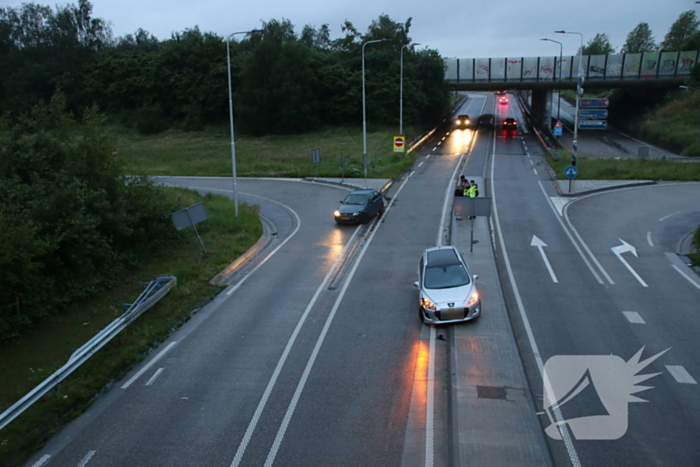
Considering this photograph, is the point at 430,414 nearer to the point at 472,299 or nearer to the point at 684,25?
the point at 472,299

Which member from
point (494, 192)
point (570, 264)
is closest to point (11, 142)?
point (570, 264)

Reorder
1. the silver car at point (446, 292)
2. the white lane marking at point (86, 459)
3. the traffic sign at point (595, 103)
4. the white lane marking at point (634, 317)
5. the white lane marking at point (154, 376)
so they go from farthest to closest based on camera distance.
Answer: the traffic sign at point (595, 103)
the white lane marking at point (634, 317)
the silver car at point (446, 292)
the white lane marking at point (154, 376)
the white lane marking at point (86, 459)

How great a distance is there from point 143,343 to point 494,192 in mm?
22706

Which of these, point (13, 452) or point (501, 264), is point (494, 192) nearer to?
point (501, 264)

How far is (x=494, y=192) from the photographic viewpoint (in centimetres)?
3038

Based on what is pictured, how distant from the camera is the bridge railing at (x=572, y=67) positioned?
5988cm

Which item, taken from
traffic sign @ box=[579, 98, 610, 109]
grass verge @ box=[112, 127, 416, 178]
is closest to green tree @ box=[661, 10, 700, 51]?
grass verge @ box=[112, 127, 416, 178]

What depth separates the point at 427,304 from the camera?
524 inches

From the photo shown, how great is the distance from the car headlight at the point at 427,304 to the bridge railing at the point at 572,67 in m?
50.0

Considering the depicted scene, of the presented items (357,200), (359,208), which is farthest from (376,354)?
(357,200)

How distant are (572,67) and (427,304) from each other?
60.7 metres

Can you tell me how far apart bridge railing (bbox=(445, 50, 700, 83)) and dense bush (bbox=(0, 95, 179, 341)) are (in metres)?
49.1

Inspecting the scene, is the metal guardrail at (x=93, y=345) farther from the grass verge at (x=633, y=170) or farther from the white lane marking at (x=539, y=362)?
the grass verge at (x=633, y=170)

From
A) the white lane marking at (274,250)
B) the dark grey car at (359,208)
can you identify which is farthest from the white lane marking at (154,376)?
the dark grey car at (359,208)
